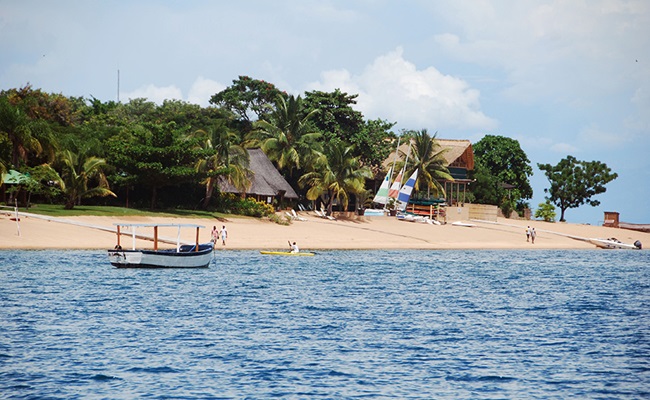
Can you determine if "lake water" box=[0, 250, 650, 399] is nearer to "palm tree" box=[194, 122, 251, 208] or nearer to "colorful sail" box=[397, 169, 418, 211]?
"palm tree" box=[194, 122, 251, 208]

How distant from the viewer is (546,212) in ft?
337

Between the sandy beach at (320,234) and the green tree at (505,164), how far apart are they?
9.55 metres

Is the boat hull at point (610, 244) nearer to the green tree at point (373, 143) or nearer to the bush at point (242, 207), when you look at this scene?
the green tree at point (373, 143)

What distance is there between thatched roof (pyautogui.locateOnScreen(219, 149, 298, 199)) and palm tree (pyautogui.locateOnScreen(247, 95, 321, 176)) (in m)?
1.18

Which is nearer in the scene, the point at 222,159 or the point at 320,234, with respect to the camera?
the point at 320,234

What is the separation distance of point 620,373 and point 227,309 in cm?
1447

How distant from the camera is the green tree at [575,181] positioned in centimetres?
10538

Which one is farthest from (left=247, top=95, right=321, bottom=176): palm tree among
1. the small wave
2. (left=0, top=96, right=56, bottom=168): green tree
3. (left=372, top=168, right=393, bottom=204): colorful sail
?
the small wave

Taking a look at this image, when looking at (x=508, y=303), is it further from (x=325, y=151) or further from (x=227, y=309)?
(x=325, y=151)

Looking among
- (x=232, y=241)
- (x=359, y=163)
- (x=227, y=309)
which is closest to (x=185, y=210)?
(x=232, y=241)

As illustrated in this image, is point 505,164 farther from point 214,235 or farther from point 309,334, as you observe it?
point 309,334

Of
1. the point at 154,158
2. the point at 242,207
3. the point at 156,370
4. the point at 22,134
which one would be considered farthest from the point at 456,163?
the point at 156,370

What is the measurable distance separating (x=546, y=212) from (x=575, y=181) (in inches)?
262

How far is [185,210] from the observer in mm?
64000
